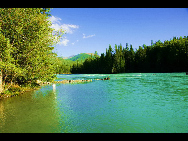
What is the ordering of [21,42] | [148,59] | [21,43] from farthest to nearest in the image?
[148,59] → [21,43] → [21,42]

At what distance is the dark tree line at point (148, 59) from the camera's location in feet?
374

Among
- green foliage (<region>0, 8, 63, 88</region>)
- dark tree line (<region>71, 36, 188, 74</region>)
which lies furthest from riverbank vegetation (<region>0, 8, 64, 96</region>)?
dark tree line (<region>71, 36, 188, 74</region>)

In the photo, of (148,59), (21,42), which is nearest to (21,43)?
(21,42)

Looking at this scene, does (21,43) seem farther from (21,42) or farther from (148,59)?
(148,59)

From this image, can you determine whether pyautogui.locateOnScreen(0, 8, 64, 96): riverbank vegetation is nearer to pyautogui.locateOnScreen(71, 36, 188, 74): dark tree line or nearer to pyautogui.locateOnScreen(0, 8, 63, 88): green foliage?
pyautogui.locateOnScreen(0, 8, 63, 88): green foliage

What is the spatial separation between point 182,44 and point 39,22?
118632 mm

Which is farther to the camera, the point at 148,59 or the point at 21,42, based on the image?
the point at 148,59

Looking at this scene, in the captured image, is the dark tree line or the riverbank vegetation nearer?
the riverbank vegetation

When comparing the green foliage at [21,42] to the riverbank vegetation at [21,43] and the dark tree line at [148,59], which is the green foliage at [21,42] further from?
the dark tree line at [148,59]

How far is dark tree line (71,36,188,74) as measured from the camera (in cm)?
11388

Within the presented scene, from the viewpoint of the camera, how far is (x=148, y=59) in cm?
13638
